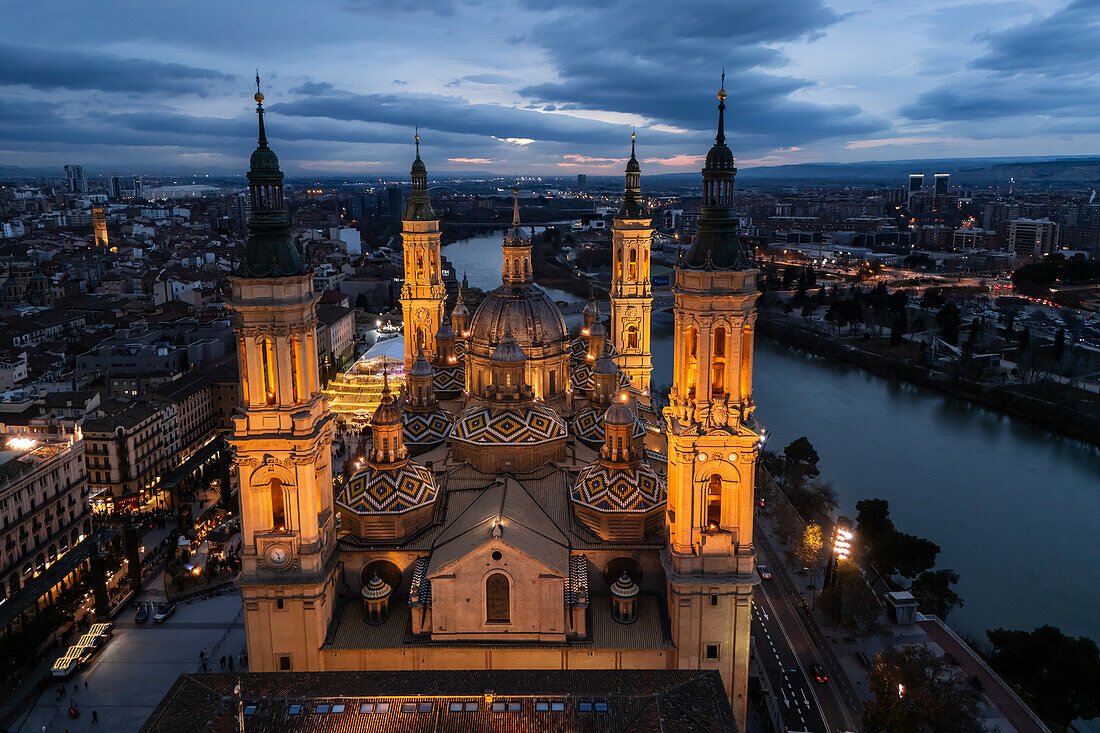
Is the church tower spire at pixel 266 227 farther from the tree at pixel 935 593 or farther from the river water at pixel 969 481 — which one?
the river water at pixel 969 481

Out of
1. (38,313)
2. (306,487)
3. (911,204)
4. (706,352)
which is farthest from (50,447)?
(911,204)

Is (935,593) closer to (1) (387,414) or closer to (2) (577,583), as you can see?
(2) (577,583)

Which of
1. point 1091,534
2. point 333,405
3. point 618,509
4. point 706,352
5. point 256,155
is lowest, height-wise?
point 1091,534

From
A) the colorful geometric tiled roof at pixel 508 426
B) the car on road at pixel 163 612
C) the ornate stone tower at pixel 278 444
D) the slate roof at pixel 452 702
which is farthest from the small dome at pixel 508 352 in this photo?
the car on road at pixel 163 612

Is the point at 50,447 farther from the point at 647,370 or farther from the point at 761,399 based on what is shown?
the point at 761,399

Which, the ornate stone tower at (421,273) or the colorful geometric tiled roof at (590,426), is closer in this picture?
the colorful geometric tiled roof at (590,426)

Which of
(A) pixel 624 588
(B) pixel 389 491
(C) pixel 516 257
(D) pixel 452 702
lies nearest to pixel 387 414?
(B) pixel 389 491

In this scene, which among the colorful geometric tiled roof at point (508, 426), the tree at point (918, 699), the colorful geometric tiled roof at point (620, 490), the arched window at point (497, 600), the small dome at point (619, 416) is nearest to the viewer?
the arched window at point (497, 600)
